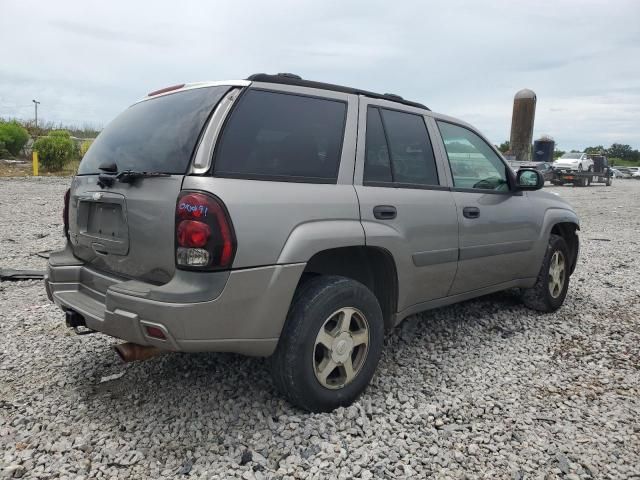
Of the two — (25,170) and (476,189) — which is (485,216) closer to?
(476,189)

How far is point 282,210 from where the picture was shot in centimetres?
254

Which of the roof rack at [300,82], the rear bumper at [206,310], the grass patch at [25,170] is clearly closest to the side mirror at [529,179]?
the roof rack at [300,82]

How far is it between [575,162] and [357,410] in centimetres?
3211

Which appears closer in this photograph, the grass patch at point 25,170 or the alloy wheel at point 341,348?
the alloy wheel at point 341,348

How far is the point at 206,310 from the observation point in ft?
7.72

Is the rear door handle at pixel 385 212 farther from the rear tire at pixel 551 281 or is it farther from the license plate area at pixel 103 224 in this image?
the rear tire at pixel 551 281

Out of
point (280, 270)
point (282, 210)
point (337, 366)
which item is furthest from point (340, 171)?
point (337, 366)

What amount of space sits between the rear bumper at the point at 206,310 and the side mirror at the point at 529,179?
252 cm

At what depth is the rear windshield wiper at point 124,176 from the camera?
8.35 ft

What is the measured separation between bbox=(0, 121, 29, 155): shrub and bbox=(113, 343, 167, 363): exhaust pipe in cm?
2343

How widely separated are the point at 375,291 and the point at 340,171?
84cm

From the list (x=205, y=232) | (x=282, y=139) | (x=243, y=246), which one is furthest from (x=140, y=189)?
(x=282, y=139)

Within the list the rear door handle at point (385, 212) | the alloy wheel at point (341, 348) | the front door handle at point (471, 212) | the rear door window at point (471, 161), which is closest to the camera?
the alloy wheel at point (341, 348)

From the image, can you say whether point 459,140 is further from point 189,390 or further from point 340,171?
point 189,390
